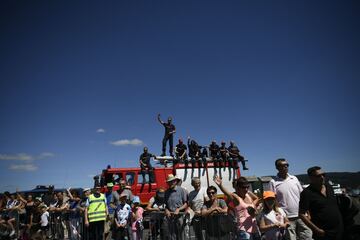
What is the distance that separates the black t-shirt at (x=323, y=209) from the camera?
128 inches

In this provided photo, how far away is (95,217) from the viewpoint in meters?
6.65

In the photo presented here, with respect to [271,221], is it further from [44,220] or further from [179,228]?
[44,220]

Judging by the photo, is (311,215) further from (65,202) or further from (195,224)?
(65,202)

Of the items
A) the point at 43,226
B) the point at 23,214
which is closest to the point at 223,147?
the point at 43,226

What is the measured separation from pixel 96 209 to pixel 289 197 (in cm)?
468

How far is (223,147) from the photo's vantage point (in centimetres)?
1300

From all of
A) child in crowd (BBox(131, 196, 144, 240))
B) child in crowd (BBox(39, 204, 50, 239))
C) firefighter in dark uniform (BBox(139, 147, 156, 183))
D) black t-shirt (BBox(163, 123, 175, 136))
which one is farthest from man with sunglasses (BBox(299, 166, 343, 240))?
black t-shirt (BBox(163, 123, 175, 136))

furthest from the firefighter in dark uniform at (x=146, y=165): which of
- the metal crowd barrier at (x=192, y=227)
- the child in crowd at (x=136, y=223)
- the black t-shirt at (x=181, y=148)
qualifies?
the metal crowd barrier at (x=192, y=227)

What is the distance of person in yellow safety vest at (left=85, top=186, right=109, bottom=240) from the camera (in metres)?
6.66

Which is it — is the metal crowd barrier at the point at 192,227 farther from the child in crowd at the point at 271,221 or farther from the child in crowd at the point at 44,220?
the child in crowd at the point at 44,220

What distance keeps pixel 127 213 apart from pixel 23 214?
21.7 feet

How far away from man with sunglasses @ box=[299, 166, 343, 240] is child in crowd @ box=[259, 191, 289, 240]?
0.59 meters

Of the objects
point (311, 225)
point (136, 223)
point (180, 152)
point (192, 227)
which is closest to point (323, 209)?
point (311, 225)

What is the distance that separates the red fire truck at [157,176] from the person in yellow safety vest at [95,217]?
11.9 feet
